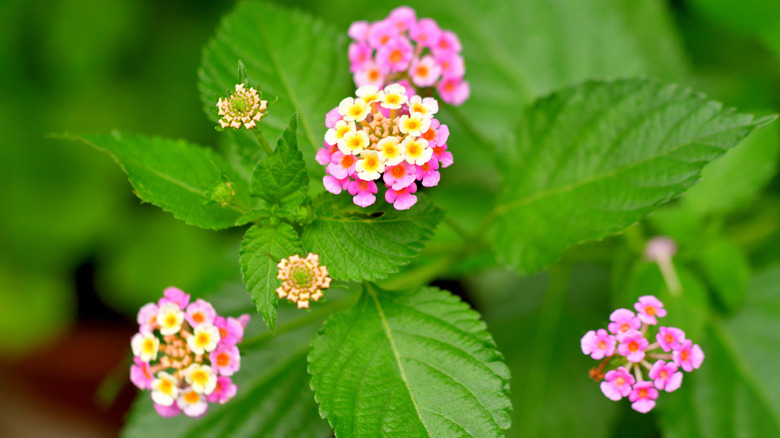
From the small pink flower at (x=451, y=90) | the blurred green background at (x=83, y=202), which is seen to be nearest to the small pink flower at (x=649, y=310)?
the small pink flower at (x=451, y=90)

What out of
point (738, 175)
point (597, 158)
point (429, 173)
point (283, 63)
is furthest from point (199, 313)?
point (738, 175)

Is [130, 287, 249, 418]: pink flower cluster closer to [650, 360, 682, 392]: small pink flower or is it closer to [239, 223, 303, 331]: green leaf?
[239, 223, 303, 331]: green leaf

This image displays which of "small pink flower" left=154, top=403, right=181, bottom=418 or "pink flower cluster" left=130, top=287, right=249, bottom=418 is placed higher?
"pink flower cluster" left=130, top=287, right=249, bottom=418

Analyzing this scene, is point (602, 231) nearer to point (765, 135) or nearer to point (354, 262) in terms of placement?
point (354, 262)

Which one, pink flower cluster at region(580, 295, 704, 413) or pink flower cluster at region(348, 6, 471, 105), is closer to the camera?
pink flower cluster at region(580, 295, 704, 413)

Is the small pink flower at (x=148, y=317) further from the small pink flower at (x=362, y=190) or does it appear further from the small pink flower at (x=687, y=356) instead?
the small pink flower at (x=687, y=356)

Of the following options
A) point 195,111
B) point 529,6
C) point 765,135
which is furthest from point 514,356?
point 195,111

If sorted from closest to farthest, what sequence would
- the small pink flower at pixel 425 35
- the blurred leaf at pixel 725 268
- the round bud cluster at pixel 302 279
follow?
the round bud cluster at pixel 302 279 → the small pink flower at pixel 425 35 → the blurred leaf at pixel 725 268

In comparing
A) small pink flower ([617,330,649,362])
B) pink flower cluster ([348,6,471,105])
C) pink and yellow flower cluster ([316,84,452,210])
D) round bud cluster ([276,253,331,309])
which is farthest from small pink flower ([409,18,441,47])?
small pink flower ([617,330,649,362])
